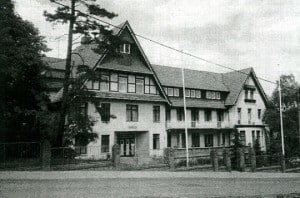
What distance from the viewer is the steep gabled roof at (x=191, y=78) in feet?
133

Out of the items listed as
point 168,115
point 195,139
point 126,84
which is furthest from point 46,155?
point 195,139

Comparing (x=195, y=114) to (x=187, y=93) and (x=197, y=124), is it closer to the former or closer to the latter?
(x=197, y=124)

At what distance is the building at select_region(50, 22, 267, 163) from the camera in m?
31.1

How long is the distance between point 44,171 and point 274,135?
137 ft

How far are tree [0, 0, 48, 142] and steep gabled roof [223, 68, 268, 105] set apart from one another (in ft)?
91.4

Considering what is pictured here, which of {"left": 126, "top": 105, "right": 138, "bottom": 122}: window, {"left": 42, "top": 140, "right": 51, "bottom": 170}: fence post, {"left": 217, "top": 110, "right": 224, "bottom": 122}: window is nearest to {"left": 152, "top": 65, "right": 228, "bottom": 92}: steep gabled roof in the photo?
{"left": 217, "top": 110, "right": 224, "bottom": 122}: window

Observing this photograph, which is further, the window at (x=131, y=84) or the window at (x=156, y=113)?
the window at (x=156, y=113)

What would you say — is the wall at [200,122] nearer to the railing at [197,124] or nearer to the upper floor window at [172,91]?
the railing at [197,124]

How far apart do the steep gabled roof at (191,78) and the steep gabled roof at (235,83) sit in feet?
3.05

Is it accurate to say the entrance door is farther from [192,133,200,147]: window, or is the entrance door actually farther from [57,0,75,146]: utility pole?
[57,0,75,146]: utility pole

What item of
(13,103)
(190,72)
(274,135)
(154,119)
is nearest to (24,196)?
(13,103)

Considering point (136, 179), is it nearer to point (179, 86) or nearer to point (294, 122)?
point (179, 86)

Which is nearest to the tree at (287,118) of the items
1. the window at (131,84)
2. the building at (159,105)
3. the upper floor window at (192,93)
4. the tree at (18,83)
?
the building at (159,105)

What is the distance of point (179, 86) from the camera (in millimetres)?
39938
